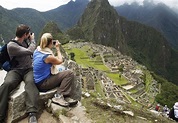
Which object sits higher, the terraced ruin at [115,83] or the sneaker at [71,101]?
the sneaker at [71,101]

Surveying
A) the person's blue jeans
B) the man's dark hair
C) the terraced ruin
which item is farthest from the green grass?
the man's dark hair

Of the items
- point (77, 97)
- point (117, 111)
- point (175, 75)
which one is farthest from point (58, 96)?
point (175, 75)

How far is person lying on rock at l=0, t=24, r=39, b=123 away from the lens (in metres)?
6.06

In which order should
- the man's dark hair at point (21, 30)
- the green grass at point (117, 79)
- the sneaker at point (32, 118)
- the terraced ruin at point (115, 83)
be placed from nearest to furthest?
the sneaker at point (32, 118) → the man's dark hair at point (21, 30) → the terraced ruin at point (115, 83) → the green grass at point (117, 79)

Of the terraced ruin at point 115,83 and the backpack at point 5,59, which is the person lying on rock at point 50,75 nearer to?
the backpack at point 5,59

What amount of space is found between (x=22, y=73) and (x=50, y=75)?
2.32 ft

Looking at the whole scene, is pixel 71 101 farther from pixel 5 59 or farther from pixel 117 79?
pixel 117 79

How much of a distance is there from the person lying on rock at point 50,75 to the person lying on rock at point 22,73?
0.25 m

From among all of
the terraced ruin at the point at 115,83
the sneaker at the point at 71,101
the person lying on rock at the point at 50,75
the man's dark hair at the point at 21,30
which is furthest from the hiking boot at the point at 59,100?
the terraced ruin at the point at 115,83

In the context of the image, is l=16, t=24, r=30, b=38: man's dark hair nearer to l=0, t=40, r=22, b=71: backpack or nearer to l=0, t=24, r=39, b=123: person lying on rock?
l=0, t=24, r=39, b=123: person lying on rock

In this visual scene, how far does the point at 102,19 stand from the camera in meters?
→ 180

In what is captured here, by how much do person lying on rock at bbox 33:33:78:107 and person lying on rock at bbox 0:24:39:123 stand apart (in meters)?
0.25

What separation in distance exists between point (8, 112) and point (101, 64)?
193ft

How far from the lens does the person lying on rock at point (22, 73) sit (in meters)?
6.06
